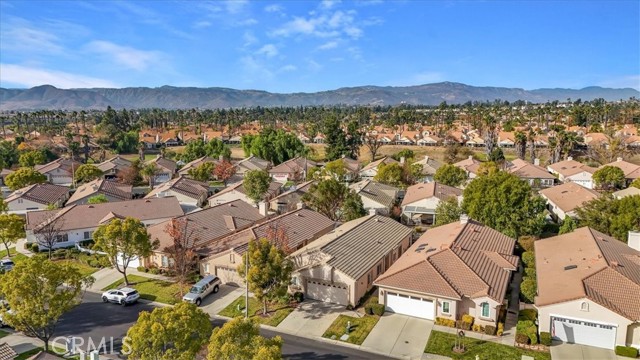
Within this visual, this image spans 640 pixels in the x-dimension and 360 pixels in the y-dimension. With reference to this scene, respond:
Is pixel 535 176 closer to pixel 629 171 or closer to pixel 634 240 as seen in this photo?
pixel 629 171

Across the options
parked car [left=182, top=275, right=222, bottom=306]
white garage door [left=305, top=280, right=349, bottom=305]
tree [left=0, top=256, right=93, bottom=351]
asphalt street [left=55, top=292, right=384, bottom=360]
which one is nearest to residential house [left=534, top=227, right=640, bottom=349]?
asphalt street [left=55, top=292, right=384, bottom=360]

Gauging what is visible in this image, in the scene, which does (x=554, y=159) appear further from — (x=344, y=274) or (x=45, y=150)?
(x=45, y=150)

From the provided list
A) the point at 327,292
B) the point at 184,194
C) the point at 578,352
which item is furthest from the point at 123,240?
the point at 578,352

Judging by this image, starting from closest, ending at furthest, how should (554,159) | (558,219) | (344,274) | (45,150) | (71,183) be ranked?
1. (344,274)
2. (558,219)
3. (71,183)
4. (554,159)
5. (45,150)

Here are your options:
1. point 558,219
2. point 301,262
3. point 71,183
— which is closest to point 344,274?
point 301,262

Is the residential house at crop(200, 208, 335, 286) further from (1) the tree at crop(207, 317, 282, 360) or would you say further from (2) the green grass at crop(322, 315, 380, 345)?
(1) the tree at crop(207, 317, 282, 360)

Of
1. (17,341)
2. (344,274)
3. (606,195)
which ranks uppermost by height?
(606,195)
